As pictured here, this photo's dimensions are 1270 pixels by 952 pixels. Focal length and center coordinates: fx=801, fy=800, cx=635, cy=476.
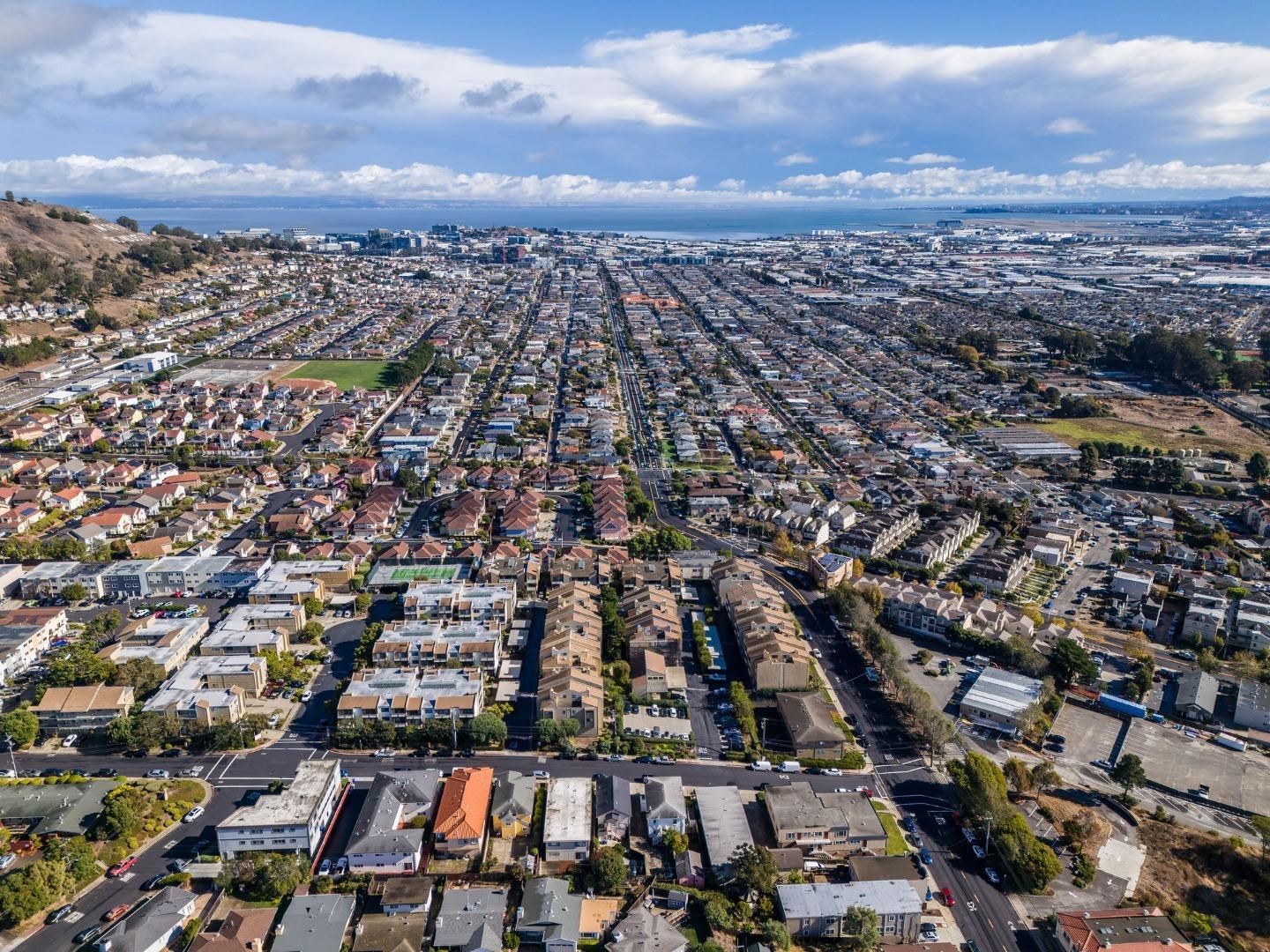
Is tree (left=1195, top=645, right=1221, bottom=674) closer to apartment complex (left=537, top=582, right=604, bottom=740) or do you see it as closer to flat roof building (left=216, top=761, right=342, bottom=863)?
apartment complex (left=537, top=582, right=604, bottom=740)

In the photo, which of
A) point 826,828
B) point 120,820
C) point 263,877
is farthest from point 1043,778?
point 120,820

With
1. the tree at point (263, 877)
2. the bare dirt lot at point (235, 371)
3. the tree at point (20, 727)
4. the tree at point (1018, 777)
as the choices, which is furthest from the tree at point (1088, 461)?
the bare dirt lot at point (235, 371)

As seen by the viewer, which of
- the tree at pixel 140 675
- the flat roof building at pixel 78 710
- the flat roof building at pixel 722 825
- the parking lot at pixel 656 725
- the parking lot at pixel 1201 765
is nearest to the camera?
the flat roof building at pixel 722 825

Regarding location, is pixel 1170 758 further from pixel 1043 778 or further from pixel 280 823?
pixel 280 823

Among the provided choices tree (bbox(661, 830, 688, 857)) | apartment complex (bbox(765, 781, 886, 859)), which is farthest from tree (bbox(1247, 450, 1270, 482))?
tree (bbox(661, 830, 688, 857))

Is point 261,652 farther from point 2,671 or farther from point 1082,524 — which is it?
point 1082,524

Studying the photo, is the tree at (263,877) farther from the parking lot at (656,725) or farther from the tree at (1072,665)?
the tree at (1072,665)
